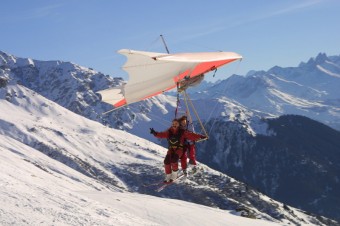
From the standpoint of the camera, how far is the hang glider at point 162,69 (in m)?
25.9

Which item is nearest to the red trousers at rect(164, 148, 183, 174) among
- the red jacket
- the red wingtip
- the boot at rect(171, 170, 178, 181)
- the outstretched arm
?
the boot at rect(171, 170, 178, 181)

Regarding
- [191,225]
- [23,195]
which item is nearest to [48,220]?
[23,195]

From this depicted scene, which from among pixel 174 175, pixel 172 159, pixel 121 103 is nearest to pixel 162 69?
pixel 172 159

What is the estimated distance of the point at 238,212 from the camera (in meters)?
77.1

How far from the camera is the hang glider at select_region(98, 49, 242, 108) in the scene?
25.9 m

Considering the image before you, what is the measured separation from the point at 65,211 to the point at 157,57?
1270 centimetres

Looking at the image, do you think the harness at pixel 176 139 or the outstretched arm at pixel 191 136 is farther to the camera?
the harness at pixel 176 139

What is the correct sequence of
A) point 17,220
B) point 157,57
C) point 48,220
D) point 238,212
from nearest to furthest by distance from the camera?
point 157,57
point 17,220
point 48,220
point 238,212

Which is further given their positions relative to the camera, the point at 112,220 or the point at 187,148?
the point at 112,220

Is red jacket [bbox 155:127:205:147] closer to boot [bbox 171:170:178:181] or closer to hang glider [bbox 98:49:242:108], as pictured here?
boot [bbox 171:170:178:181]

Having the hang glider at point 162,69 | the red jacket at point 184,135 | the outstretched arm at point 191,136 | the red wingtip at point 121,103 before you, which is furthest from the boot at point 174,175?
the red wingtip at point 121,103

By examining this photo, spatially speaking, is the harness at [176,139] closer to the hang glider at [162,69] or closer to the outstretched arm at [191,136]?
the outstretched arm at [191,136]

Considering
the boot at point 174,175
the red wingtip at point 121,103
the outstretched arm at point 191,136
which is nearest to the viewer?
the outstretched arm at point 191,136

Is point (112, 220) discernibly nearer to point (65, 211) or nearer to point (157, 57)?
point (65, 211)
